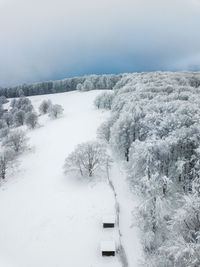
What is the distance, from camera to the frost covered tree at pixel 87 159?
23.5m

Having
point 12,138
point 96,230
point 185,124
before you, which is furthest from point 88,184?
point 12,138

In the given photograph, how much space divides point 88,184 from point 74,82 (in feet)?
364

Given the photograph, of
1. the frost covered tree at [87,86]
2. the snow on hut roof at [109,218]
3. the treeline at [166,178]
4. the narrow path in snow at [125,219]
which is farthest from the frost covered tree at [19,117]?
the snow on hut roof at [109,218]

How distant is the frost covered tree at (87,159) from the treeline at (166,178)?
12.9 ft

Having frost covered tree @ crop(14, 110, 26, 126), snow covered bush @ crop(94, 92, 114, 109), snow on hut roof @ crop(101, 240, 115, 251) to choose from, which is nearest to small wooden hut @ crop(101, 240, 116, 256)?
snow on hut roof @ crop(101, 240, 115, 251)

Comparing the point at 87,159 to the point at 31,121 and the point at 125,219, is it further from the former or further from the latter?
the point at 31,121

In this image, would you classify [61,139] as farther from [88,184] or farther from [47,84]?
[47,84]

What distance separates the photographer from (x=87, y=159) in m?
23.9

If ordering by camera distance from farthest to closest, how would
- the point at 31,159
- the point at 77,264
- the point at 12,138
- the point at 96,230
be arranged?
the point at 12,138 < the point at 31,159 < the point at 96,230 < the point at 77,264

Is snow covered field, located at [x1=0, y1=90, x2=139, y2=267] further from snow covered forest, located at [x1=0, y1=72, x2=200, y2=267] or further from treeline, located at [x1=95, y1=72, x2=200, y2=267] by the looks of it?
treeline, located at [x1=95, y1=72, x2=200, y2=267]

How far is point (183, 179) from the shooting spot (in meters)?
17.4

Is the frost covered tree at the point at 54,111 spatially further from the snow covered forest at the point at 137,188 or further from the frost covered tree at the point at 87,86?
the frost covered tree at the point at 87,86

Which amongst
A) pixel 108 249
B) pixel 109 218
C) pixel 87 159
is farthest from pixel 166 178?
pixel 87 159

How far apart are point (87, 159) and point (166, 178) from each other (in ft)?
A: 41.3
